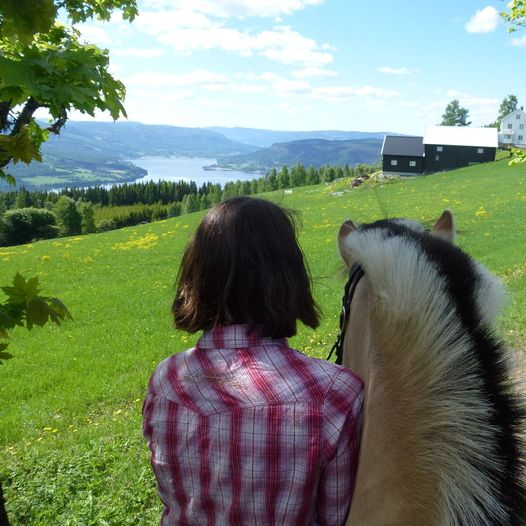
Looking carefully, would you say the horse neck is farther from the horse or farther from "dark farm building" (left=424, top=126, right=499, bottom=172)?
"dark farm building" (left=424, top=126, right=499, bottom=172)

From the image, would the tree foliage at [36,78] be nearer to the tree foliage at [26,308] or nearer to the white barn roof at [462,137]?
the tree foliage at [26,308]

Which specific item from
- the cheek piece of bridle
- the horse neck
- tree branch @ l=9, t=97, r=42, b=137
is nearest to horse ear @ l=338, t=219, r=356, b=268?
the cheek piece of bridle

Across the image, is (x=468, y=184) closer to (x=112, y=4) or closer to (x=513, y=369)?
(x=112, y=4)

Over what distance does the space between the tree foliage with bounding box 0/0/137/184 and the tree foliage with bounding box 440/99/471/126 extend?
374 feet

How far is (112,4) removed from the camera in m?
5.46

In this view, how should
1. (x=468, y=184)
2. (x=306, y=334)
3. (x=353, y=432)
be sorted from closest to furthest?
1. (x=353, y=432)
2. (x=306, y=334)
3. (x=468, y=184)

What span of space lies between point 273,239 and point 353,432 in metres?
0.60

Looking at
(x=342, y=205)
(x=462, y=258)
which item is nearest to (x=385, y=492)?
(x=462, y=258)

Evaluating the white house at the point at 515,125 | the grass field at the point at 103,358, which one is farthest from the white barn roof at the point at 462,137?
the white house at the point at 515,125

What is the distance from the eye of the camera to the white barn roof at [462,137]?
205ft

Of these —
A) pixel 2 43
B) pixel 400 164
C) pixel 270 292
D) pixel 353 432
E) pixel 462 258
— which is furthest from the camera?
pixel 400 164

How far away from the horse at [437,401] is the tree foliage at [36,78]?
1785 millimetres

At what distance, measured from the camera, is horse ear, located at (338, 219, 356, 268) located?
1.45 m

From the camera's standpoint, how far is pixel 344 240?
1.49 m
